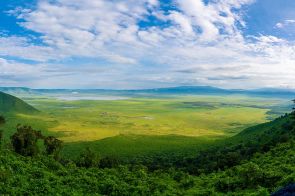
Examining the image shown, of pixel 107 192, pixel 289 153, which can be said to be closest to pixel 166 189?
pixel 107 192

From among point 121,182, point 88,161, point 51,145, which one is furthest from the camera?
point 51,145

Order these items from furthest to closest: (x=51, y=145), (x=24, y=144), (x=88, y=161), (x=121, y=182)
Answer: (x=51, y=145), (x=24, y=144), (x=88, y=161), (x=121, y=182)

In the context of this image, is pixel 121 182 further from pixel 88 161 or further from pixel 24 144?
pixel 24 144

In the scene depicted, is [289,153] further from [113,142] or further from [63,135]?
[63,135]

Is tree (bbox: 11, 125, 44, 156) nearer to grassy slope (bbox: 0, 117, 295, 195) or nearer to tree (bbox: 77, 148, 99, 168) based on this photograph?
tree (bbox: 77, 148, 99, 168)

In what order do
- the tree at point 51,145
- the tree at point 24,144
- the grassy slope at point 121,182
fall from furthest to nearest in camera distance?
the tree at point 51,145 → the tree at point 24,144 → the grassy slope at point 121,182

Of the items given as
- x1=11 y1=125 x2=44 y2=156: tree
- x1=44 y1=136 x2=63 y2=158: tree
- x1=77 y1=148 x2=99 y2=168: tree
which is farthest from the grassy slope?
x1=44 y1=136 x2=63 y2=158: tree

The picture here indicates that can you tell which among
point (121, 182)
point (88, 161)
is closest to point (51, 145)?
point (88, 161)

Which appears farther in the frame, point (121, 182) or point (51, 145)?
point (51, 145)

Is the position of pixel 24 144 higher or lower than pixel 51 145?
higher

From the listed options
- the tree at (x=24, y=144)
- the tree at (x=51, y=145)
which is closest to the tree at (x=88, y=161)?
the tree at (x=24, y=144)

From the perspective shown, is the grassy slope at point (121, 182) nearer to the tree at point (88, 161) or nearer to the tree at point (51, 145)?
the tree at point (88, 161)
